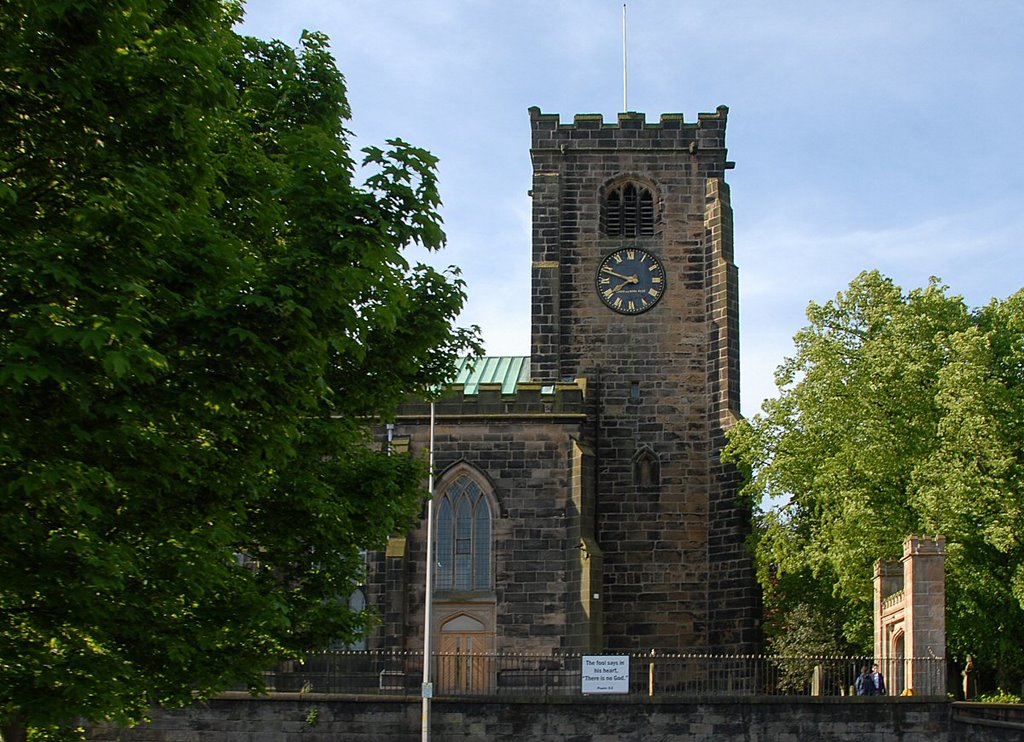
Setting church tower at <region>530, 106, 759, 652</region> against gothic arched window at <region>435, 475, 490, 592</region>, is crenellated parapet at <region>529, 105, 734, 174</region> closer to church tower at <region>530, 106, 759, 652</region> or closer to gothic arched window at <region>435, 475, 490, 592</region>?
church tower at <region>530, 106, 759, 652</region>

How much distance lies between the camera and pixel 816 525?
3912cm

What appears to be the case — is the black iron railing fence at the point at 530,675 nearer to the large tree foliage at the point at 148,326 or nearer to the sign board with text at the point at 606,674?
the sign board with text at the point at 606,674

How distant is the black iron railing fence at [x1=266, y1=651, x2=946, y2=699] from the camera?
108ft

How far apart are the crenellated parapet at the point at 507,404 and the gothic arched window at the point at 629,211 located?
7289mm

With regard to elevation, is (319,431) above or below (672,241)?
below

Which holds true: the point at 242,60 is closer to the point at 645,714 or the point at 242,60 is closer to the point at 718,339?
the point at 645,714

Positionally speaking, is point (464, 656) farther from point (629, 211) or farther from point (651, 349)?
point (629, 211)

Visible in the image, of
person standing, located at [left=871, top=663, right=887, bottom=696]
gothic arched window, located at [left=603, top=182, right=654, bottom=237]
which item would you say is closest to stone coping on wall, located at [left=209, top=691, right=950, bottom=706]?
person standing, located at [left=871, top=663, right=887, bottom=696]

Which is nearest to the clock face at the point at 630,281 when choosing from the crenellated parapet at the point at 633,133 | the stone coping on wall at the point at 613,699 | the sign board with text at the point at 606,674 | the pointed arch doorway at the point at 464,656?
the crenellated parapet at the point at 633,133

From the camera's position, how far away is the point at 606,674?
99.6ft

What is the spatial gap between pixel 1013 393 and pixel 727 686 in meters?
9.71

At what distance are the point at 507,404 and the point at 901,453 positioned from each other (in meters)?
9.97

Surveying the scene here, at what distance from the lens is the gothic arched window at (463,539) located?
38125mm

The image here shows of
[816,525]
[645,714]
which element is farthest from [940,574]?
[816,525]
